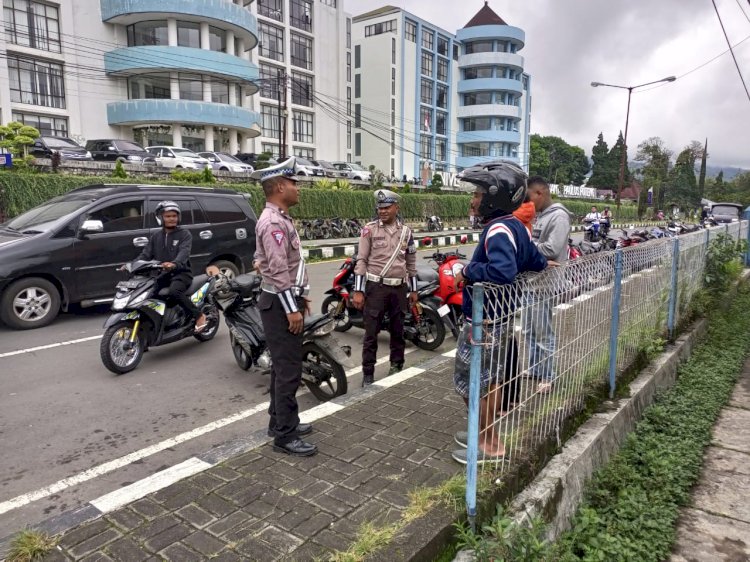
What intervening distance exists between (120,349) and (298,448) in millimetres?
2894

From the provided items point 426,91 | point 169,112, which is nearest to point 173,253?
point 169,112

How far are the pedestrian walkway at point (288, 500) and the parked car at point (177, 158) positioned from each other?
2208 cm

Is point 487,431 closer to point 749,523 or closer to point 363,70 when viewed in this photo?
point 749,523

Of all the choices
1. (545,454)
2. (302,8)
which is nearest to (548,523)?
(545,454)

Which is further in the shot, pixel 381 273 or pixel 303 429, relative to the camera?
pixel 381 273

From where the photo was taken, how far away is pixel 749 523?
3.08m

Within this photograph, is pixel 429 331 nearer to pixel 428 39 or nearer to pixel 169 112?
pixel 169 112

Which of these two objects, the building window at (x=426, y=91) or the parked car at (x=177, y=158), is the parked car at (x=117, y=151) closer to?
the parked car at (x=177, y=158)

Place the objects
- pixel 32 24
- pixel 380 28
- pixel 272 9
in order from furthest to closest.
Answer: pixel 380 28, pixel 272 9, pixel 32 24

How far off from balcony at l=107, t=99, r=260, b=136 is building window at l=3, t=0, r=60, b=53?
14.9 ft

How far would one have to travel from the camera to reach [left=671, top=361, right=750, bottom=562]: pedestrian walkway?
2844mm

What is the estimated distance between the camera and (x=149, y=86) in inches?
1406

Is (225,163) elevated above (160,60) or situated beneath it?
situated beneath

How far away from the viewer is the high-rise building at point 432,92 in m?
56.2
